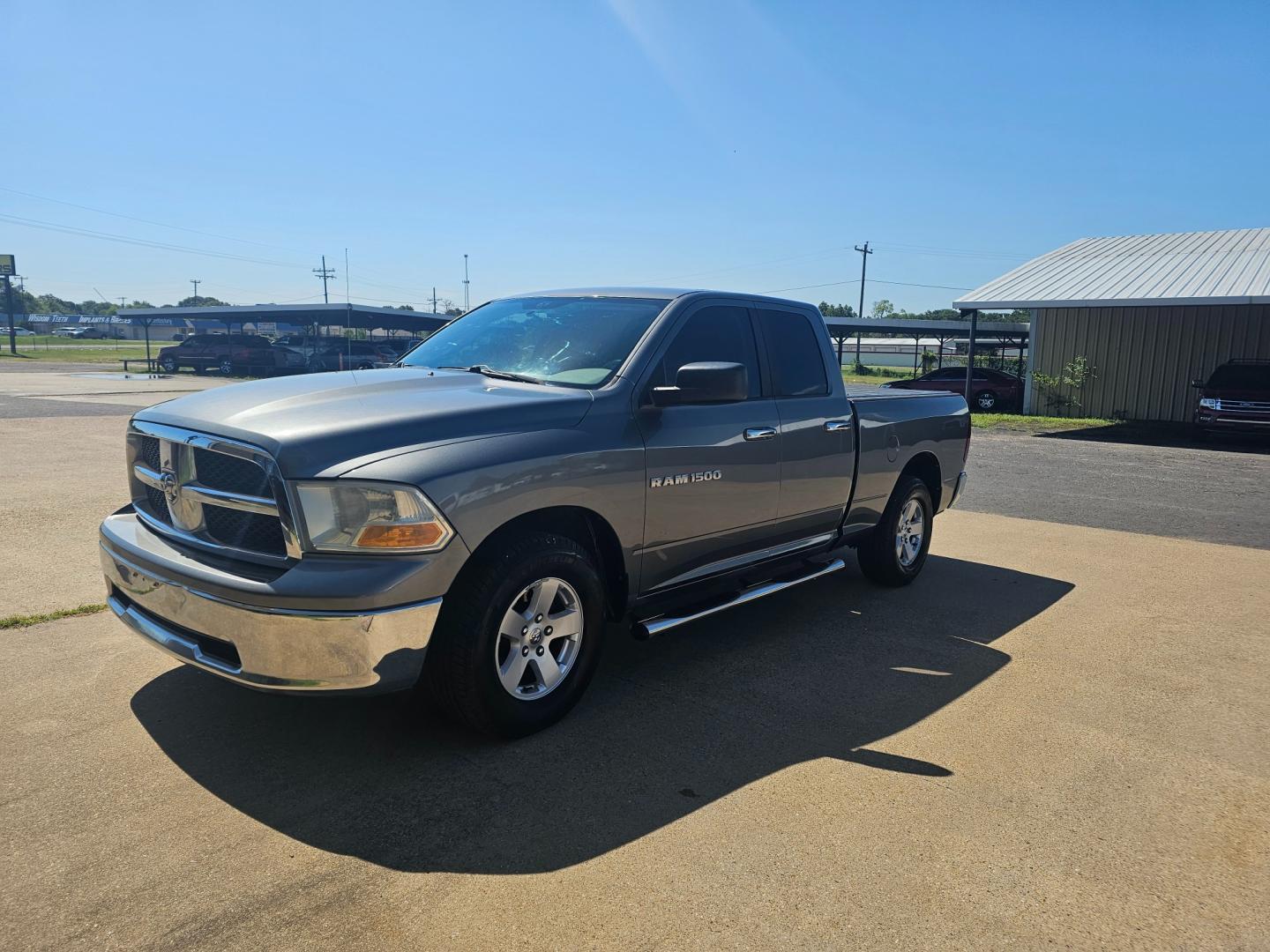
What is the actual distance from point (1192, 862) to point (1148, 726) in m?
1.19

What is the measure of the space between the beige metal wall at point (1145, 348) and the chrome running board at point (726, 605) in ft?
64.5

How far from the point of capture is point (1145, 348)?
23406 millimetres

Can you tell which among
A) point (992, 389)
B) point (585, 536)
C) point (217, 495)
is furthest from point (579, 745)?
point (992, 389)

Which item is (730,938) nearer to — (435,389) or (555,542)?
(555,542)

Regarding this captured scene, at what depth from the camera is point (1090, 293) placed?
2014cm

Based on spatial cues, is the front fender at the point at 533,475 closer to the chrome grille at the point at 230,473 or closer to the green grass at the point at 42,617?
the chrome grille at the point at 230,473

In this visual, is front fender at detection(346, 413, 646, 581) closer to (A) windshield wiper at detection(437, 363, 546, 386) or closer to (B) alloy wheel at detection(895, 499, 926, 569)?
(A) windshield wiper at detection(437, 363, 546, 386)

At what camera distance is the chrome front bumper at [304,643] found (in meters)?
3.11

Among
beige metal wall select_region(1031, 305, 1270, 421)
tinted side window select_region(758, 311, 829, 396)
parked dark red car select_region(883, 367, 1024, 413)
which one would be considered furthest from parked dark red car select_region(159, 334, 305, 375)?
tinted side window select_region(758, 311, 829, 396)

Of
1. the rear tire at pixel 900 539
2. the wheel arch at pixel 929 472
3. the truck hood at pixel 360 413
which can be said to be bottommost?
the rear tire at pixel 900 539

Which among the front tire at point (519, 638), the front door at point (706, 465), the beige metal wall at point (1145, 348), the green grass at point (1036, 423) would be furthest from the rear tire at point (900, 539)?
the beige metal wall at point (1145, 348)

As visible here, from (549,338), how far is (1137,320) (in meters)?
23.3

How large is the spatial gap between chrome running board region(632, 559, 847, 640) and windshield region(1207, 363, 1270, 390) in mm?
15960

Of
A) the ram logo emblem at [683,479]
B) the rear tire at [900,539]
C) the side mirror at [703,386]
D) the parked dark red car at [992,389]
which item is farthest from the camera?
the parked dark red car at [992,389]
